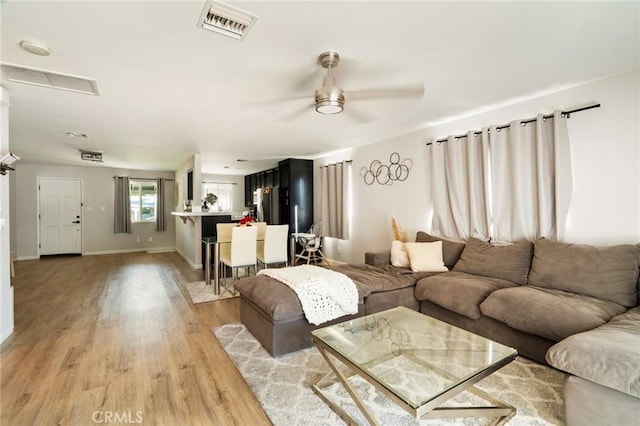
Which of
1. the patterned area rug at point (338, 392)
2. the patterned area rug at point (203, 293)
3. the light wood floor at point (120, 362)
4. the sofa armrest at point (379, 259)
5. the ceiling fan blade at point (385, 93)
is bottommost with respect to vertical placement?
the patterned area rug at point (338, 392)

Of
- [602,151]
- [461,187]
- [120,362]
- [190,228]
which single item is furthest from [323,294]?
[190,228]

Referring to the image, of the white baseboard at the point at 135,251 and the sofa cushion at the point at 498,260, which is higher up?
the sofa cushion at the point at 498,260

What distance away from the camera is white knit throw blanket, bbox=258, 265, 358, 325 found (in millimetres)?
2531

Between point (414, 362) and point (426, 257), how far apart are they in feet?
6.39

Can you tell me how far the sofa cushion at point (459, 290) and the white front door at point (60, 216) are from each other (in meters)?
8.68

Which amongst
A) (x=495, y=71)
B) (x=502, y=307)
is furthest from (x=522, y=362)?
(x=495, y=71)

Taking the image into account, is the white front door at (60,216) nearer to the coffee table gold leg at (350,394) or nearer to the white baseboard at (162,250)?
the white baseboard at (162,250)

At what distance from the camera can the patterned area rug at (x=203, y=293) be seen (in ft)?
13.0

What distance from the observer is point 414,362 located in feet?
5.83

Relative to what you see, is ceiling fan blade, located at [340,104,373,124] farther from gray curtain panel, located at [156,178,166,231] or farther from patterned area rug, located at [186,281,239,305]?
gray curtain panel, located at [156,178,166,231]

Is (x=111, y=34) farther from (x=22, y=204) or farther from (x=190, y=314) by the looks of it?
(x=22, y=204)

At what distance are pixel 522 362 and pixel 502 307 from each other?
1.42 feet

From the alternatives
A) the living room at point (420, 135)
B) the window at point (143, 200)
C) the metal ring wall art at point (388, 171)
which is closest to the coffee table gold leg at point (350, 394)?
the living room at point (420, 135)

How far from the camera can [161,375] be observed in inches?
86.8
